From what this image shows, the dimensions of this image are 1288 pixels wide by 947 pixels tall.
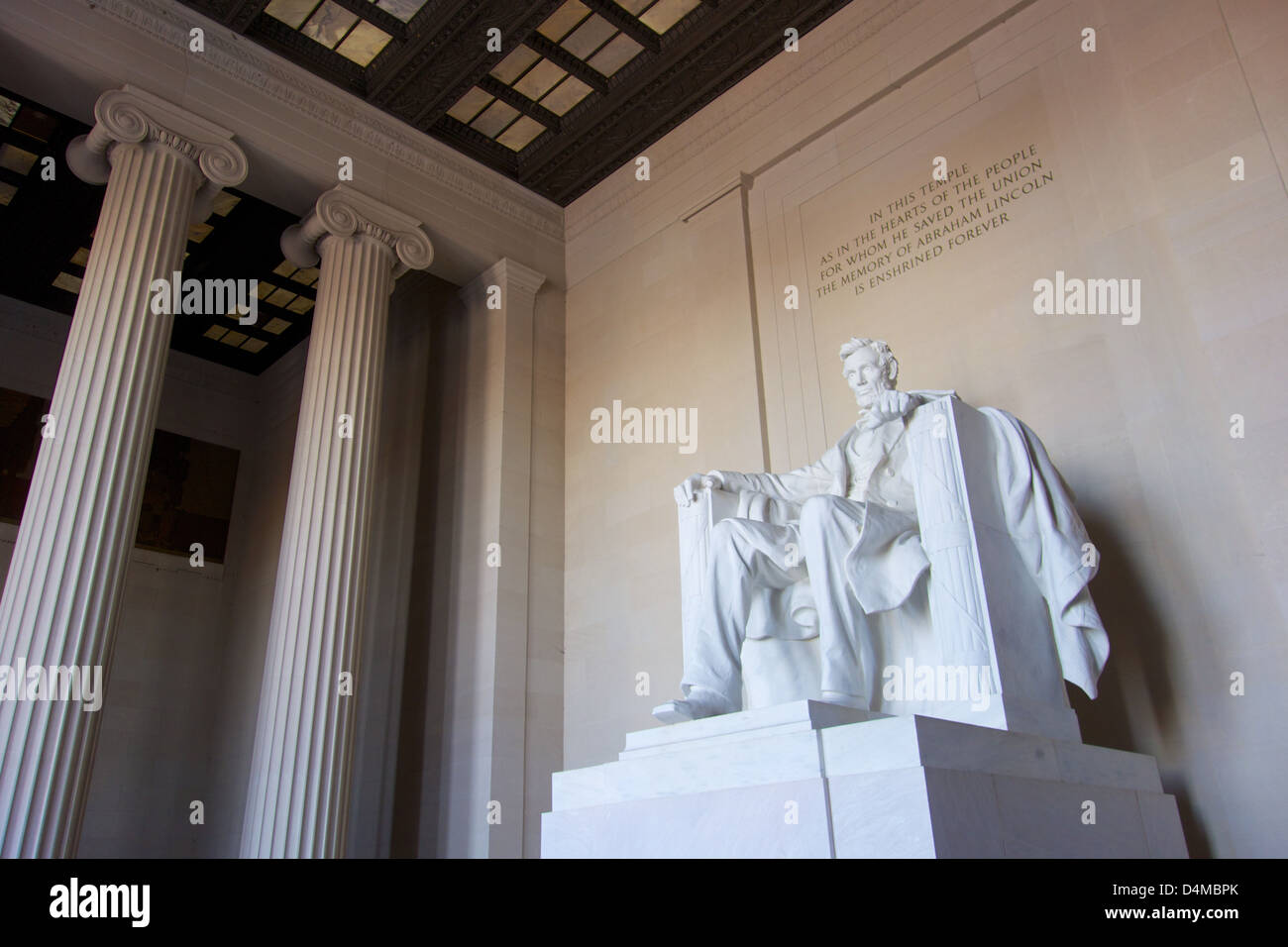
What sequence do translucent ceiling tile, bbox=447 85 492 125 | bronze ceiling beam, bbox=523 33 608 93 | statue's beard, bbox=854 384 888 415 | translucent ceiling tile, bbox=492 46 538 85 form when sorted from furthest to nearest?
translucent ceiling tile, bbox=447 85 492 125
translucent ceiling tile, bbox=492 46 538 85
bronze ceiling beam, bbox=523 33 608 93
statue's beard, bbox=854 384 888 415

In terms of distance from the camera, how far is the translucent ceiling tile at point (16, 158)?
8.92 meters

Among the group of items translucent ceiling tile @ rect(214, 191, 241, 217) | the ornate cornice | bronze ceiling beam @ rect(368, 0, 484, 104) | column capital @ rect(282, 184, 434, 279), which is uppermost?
bronze ceiling beam @ rect(368, 0, 484, 104)

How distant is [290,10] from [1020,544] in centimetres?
710

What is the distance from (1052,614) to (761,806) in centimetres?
171

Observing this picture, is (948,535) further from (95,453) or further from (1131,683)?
(95,453)

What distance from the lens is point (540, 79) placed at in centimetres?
877

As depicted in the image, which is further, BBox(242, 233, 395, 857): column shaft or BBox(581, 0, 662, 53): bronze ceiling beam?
BBox(581, 0, 662, 53): bronze ceiling beam

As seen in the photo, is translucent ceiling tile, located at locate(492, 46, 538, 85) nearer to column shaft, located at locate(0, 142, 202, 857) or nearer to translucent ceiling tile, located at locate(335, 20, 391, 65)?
translucent ceiling tile, located at locate(335, 20, 391, 65)

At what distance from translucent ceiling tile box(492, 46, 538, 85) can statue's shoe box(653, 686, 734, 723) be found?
625 cm

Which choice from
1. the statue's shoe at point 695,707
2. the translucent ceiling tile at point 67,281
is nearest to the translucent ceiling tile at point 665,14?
the statue's shoe at point 695,707

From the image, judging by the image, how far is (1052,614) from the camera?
4203 millimetres

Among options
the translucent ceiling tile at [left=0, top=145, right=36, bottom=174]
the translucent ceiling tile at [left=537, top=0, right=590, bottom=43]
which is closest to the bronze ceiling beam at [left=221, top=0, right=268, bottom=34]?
the translucent ceiling tile at [left=537, top=0, right=590, bottom=43]

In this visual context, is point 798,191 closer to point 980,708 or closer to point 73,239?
point 980,708

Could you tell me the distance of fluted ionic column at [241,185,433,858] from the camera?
21.5 feet
